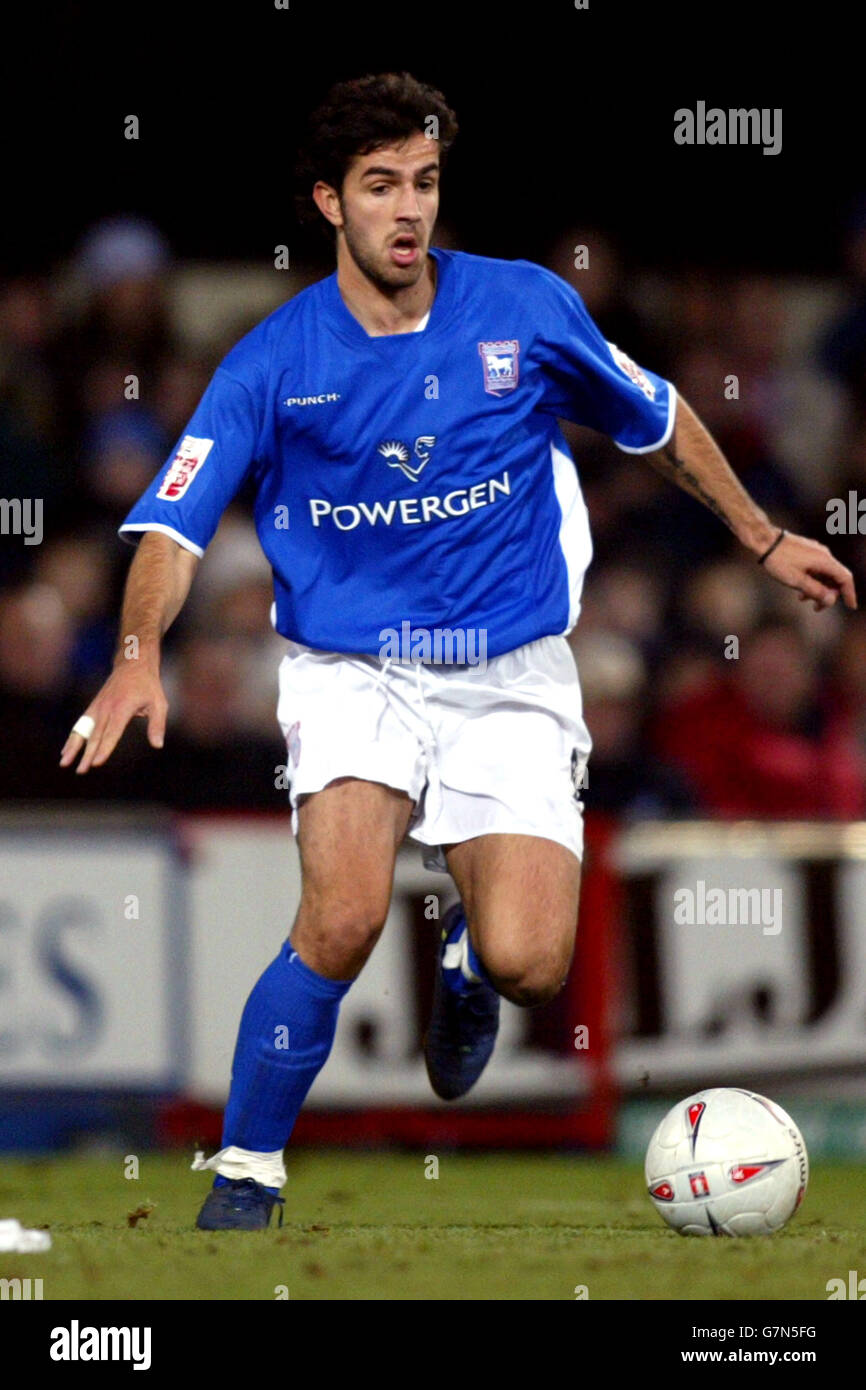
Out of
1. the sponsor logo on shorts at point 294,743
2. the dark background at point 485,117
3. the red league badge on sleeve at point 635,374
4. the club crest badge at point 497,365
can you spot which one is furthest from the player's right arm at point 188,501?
the dark background at point 485,117

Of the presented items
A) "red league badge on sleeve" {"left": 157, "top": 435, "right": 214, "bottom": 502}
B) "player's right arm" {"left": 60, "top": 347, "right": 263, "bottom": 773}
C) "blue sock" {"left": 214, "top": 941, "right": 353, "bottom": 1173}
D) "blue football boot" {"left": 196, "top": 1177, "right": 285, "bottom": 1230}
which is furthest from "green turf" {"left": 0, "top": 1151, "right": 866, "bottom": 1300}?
"red league badge on sleeve" {"left": 157, "top": 435, "right": 214, "bottom": 502}

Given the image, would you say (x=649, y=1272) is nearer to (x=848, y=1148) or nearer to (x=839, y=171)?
(x=848, y=1148)

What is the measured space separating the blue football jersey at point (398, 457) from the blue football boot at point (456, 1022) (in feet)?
2.73

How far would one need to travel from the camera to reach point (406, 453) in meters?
5.25

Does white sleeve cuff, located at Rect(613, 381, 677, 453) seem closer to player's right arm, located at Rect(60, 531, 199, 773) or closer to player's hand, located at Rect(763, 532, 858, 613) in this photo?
player's hand, located at Rect(763, 532, 858, 613)

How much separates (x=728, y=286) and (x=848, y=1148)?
4.88 m

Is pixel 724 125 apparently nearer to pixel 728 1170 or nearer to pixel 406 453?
pixel 406 453

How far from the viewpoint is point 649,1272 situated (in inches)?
170

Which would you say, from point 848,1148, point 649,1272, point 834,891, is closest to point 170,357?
point 834,891

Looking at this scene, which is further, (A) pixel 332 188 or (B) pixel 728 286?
(B) pixel 728 286

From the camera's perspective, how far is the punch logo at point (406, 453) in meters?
5.24

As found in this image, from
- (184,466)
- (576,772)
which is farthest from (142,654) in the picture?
(576,772)

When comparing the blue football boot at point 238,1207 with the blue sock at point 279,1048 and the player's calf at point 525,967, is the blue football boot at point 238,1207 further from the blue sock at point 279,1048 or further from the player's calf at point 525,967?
the player's calf at point 525,967

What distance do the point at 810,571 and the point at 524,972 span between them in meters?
1.15
